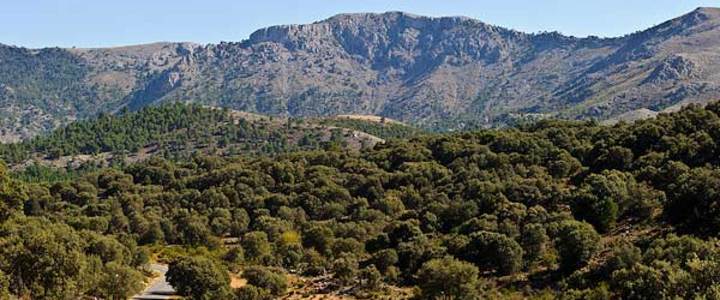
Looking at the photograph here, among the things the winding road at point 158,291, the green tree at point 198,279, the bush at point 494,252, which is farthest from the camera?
the winding road at point 158,291

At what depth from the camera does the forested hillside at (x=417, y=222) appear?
64.7 m

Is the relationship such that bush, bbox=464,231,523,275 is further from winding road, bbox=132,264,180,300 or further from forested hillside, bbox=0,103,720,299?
winding road, bbox=132,264,180,300

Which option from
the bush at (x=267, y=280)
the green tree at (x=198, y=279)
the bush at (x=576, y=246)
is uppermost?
the bush at (x=576, y=246)

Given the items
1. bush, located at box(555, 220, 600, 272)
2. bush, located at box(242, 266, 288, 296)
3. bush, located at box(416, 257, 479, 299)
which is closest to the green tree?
bush, located at box(242, 266, 288, 296)

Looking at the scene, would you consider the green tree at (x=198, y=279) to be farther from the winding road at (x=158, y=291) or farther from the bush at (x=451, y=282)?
the bush at (x=451, y=282)

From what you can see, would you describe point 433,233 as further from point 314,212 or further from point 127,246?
point 127,246

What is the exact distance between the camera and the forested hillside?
6469cm

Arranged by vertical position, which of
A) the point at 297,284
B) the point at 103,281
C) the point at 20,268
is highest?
the point at 20,268

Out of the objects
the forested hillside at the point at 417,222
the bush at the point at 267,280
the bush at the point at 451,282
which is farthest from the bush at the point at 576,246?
the bush at the point at 267,280

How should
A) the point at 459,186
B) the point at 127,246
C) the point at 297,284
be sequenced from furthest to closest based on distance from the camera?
the point at 459,186
the point at 127,246
the point at 297,284

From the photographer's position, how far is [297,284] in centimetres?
8856

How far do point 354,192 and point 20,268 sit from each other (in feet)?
280

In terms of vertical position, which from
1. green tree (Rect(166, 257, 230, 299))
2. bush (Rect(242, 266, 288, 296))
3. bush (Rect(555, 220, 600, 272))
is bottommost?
bush (Rect(242, 266, 288, 296))

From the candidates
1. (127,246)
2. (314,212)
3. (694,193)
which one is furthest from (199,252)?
(694,193)
